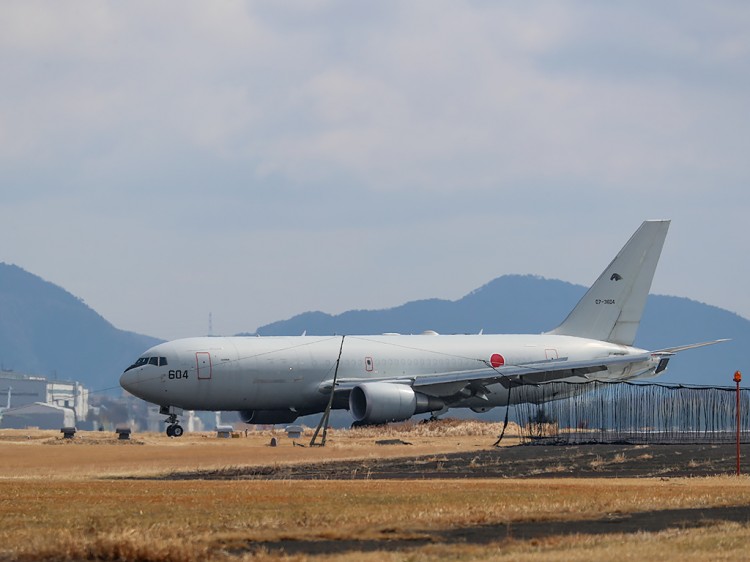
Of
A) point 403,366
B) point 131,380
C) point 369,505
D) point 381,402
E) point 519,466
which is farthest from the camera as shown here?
point 403,366

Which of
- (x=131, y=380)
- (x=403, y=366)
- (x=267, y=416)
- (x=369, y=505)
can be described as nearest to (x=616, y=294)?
(x=403, y=366)

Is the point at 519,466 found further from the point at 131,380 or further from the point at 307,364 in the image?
the point at 131,380

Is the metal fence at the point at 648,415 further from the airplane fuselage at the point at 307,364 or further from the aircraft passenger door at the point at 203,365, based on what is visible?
the aircraft passenger door at the point at 203,365

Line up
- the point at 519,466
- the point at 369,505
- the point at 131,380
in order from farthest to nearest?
1. the point at 131,380
2. the point at 519,466
3. the point at 369,505

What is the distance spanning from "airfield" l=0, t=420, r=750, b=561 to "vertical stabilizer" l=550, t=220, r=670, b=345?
95.6ft

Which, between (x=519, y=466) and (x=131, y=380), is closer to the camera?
(x=519, y=466)

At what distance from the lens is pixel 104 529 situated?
19.7 m

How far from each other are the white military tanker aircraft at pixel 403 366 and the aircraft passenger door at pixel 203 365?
1.7 inches

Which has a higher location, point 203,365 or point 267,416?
point 203,365

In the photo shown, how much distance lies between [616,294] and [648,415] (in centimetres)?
1564

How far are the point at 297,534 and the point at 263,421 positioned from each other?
4816 cm

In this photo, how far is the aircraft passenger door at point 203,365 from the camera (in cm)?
6106

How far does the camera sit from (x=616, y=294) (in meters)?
75.8

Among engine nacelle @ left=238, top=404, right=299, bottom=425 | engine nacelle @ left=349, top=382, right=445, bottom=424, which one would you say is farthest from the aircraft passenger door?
engine nacelle @ left=349, top=382, right=445, bottom=424
